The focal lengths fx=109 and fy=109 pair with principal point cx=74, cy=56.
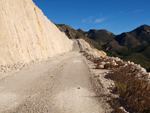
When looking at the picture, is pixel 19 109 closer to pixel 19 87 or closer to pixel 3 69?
pixel 19 87

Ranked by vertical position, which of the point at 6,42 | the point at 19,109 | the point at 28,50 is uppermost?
the point at 6,42

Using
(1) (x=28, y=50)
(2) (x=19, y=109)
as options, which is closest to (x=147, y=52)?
(1) (x=28, y=50)

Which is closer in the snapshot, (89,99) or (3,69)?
(89,99)

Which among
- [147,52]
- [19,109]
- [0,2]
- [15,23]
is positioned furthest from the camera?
[147,52]

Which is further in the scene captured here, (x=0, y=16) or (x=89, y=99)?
(x=0, y=16)

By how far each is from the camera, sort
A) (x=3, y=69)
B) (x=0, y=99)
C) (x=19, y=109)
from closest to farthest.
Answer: (x=19, y=109)
(x=0, y=99)
(x=3, y=69)

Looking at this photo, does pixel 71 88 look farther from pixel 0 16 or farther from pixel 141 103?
pixel 0 16

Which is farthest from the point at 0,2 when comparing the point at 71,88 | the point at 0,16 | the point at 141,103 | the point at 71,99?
the point at 141,103

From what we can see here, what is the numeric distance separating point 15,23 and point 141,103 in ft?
32.9

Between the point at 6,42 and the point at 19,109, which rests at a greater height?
the point at 6,42

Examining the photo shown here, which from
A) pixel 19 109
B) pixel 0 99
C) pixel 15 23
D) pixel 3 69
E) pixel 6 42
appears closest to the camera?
pixel 19 109

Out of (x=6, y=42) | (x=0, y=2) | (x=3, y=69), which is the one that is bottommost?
(x=3, y=69)

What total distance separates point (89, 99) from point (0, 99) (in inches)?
112

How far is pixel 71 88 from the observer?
445 centimetres
